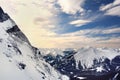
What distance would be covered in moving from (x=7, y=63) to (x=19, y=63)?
15884 millimetres

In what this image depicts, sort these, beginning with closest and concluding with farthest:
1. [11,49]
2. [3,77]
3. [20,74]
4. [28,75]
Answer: [3,77] < [20,74] < [28,75] < [11,49]

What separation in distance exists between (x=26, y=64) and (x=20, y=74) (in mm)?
30802

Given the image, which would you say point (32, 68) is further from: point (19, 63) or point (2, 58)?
point (2, 58)

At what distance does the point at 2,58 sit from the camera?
166625 mm

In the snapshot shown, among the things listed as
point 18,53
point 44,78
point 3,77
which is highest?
point 18,53

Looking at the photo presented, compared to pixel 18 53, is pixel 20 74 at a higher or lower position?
lower

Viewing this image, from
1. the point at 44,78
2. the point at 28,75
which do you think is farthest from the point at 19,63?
the point at 44,78

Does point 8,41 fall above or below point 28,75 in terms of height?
above

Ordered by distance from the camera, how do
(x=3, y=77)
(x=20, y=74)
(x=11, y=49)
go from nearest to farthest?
(x=3, y=77) < (x=20, y=74) < (x=11, y=49)

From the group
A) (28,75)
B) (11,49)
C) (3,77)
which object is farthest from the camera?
(11,49)

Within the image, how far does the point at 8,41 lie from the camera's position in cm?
19962

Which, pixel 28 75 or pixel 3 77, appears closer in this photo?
pixel 3 77

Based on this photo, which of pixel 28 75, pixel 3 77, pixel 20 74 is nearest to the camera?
pixel 3 77

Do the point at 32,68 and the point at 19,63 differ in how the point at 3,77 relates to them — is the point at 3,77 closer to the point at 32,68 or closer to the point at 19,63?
the point at 19,63
